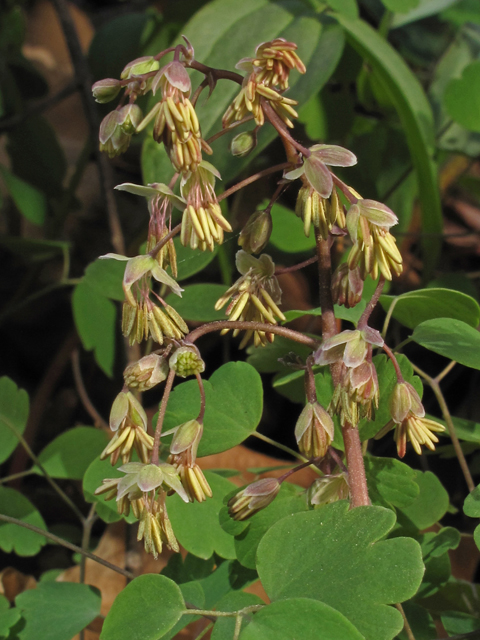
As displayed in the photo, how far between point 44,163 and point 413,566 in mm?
1634

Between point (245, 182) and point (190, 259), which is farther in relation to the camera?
point (190, 259)

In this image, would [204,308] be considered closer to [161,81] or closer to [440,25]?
[161,81]

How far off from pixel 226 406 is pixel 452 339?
0.27 m

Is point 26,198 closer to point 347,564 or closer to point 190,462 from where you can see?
point 190,462

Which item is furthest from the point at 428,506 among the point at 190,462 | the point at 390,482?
the point at 190,462

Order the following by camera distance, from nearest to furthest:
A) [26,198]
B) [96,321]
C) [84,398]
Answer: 1. [96,321]
2. [84,398]
3. [26,198]

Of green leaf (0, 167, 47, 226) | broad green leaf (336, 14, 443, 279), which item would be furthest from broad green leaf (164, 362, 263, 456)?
green leaf (0, 167, 47, 226)

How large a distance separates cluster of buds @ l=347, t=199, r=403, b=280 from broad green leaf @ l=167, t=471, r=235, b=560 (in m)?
0.37

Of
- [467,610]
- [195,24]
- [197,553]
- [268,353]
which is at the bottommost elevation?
[467,610]

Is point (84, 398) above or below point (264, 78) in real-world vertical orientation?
below

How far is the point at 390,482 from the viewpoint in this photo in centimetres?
69

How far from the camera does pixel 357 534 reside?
56 cm

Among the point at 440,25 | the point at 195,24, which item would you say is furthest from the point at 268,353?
the point at 440,25

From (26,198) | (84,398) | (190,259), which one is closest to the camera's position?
(190,259)
